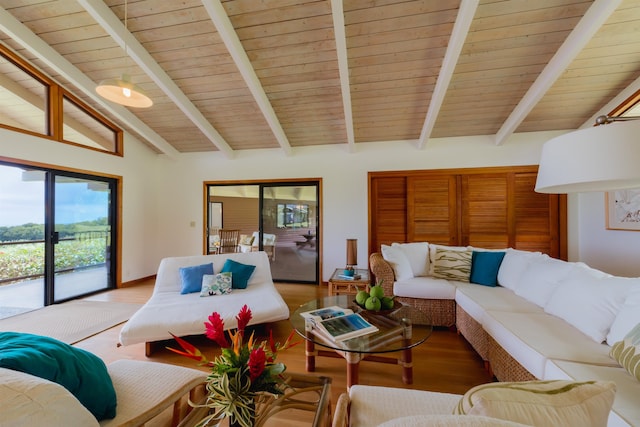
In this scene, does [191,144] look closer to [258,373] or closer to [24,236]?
[24,236]

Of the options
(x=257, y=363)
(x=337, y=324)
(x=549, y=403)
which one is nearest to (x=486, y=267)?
(x=337, y=324)

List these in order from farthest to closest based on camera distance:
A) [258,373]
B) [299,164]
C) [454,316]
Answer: [299,164]
[454,316]
[258,373]

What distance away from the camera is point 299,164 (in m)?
4.68

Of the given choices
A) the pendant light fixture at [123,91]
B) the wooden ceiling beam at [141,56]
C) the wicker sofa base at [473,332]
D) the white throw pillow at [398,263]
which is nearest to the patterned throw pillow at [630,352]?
the wicker sofa base at [473,332]

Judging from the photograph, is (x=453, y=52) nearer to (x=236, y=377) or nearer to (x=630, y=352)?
(x=630, y=352)

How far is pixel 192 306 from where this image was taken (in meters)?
2.57

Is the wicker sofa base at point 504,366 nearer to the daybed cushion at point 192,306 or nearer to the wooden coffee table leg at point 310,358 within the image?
the wooden coffee table leg at point 310,358

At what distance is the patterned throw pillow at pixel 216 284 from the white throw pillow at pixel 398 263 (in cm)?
187

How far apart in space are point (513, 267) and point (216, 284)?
314cm

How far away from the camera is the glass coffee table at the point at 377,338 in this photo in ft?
5.26

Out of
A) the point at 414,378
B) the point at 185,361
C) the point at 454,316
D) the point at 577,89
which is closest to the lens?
the point at 414,378

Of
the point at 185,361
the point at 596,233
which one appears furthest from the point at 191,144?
the point at 596,233

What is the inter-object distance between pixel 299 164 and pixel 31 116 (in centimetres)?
358

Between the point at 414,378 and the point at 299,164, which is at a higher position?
the point at 299,164
